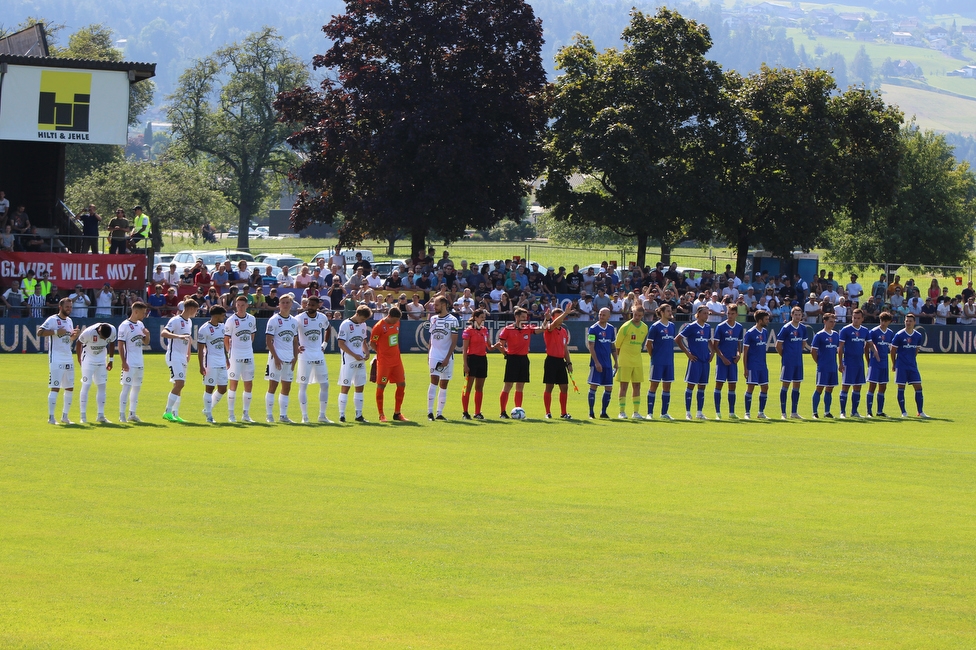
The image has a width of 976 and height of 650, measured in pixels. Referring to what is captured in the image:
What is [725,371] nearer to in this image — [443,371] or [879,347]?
[879,347]

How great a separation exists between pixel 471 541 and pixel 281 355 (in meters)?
9.92

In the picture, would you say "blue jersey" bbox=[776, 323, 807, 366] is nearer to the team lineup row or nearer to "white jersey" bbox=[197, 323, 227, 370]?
the team lineup row

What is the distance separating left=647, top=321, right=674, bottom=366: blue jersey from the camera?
22641 mm

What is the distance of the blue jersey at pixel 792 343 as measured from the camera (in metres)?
23.3

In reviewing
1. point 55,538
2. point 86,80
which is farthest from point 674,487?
point 86,80

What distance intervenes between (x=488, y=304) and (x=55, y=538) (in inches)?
1172

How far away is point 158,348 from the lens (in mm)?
35562

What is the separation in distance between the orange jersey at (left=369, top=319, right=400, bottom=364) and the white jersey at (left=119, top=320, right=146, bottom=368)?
396cm

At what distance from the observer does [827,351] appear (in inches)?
957

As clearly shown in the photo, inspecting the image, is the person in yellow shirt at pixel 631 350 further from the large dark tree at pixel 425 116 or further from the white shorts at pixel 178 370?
the large dark tree at pixel 425 116

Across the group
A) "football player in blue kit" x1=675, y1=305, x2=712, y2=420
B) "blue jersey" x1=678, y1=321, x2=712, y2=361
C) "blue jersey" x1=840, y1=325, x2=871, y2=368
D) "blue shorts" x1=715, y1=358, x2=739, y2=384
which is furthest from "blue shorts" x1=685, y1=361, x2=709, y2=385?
"blue jersey" x1=840, y1=325, x2=871, y2=368

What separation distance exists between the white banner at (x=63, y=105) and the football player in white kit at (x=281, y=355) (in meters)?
18.2

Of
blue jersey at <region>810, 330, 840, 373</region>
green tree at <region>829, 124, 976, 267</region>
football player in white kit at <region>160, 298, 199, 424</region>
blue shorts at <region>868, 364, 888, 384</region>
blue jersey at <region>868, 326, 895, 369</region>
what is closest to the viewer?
football player in white kit at <region>160, 298, 199, 424</region>

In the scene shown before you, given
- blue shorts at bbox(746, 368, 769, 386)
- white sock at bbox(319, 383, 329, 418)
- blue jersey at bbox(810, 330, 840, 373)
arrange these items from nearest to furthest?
white sock at bbox(319, 383, 329, 418) < blue shorts at bbox(746, 368, 769, 386) < blue jersey at bbox(810, 330, 840, 373)
